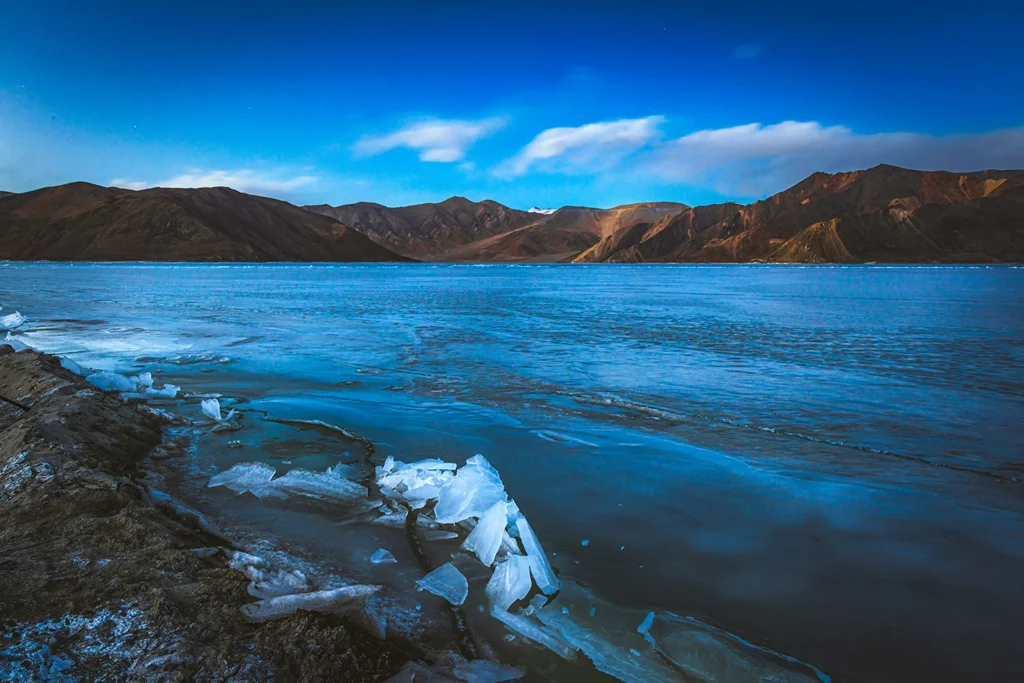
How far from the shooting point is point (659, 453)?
4.93 meters

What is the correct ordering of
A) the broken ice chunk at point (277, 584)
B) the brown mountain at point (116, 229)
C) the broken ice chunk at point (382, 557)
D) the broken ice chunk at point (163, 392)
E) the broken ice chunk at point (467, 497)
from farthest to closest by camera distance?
1. the brown mountain at point (116, 229)
2. the broken ice chunk at point (163, 392)
3. the broken ice chunk at point (467, 497)
4. the broken ice chunk at point (382, 557)
5. the broken ice chunk at point (277, 584)

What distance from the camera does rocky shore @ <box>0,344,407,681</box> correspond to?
1871mm

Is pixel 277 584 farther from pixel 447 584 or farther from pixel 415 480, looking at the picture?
pixel 415 480

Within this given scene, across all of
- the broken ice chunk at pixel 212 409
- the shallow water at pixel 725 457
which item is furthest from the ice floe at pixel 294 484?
the broken ice chunk at pixel 212 409

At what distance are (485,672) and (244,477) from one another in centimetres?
265

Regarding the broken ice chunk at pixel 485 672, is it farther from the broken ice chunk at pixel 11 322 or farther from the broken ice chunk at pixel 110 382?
the broken ice chunk at pixel 11 322

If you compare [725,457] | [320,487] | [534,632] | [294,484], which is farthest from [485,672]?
[725,457]

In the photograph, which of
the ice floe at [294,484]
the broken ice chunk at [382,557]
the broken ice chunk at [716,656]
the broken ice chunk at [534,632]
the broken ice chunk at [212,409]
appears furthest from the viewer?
the broken ice chunk at [212,409]

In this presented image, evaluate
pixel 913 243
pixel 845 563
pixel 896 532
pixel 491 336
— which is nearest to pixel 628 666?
pixel 845 563

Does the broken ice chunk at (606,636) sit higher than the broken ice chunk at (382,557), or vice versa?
the broken ice chunk at (382,557)

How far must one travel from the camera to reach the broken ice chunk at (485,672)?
6.73 ft

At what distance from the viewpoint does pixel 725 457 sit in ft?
15.9

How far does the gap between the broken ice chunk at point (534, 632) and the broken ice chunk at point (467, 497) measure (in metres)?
0.89

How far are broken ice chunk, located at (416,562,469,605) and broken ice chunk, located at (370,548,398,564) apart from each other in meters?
0.30
